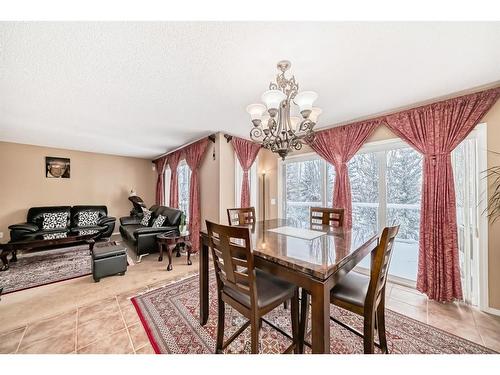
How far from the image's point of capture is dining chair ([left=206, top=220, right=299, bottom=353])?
3.75ft

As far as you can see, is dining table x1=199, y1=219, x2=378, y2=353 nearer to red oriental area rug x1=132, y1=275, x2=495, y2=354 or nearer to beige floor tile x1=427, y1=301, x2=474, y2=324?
red oriental area rug x1=132, y1=275, x2=495, y2=354

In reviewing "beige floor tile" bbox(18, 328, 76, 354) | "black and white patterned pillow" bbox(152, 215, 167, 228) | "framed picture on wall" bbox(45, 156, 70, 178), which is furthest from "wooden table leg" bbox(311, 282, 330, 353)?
"framed picture on wall" bbox(45, 156, 70, 178)

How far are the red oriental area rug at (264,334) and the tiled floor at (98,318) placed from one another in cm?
11

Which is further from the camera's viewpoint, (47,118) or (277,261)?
(47,118)

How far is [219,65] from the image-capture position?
62.1 inches

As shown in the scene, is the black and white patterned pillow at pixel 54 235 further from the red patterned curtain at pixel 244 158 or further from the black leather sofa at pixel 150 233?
the red patterned curtain at pixel 244 158

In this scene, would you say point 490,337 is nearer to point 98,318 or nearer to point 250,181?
point 250,181

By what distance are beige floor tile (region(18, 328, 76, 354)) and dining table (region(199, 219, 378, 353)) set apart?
104 cm

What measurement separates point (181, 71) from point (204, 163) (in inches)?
91.1

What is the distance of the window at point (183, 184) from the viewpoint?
482cm

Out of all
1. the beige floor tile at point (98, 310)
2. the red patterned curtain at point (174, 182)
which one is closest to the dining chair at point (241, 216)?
the beige floor tile at point (98, 310)
